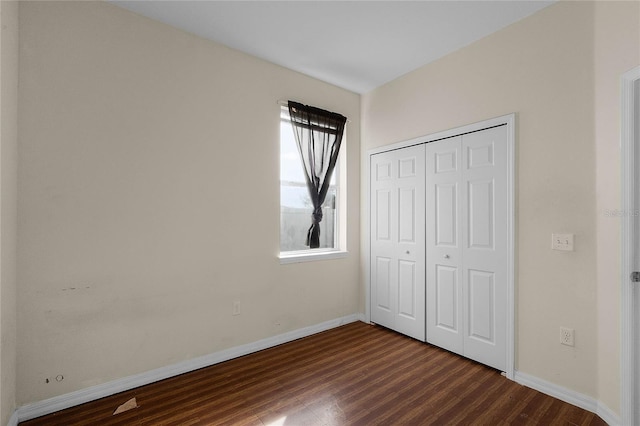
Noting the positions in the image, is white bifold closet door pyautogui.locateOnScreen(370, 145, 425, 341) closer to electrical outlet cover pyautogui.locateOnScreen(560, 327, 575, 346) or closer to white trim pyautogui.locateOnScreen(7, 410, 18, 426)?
electrical outlet cover pyautogui.locateOnScreen(560, 327, 575, 346)

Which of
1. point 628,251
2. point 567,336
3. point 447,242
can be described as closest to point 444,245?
→ point 447,242

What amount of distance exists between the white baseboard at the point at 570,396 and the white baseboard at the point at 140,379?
2.00 metres

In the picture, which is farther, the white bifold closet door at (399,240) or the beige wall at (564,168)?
the white bifold closet door at (399,240)

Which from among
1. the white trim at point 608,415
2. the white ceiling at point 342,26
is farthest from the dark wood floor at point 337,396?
the white ceiling at point 342,26

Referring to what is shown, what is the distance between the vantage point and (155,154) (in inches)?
95.6

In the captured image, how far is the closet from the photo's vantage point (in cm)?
253

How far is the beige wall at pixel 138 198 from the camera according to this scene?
6.55 feet

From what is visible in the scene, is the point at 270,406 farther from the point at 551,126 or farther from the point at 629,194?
the point at 551,126

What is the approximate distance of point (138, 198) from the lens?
92.6 inches

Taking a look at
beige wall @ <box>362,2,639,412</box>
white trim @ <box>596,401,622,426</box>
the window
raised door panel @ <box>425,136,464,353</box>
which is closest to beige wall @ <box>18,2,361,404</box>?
the window

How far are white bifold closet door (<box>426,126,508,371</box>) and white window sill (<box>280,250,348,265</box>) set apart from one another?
3.47 feet

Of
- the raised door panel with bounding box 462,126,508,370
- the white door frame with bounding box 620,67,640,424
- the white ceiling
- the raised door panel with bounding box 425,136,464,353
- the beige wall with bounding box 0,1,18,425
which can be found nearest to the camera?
the beige wall with bounding box 0,1,18,425

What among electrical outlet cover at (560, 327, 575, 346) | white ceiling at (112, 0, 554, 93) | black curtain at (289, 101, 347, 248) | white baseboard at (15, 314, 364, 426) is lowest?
white baseboard at (15, 314, 364, 426)

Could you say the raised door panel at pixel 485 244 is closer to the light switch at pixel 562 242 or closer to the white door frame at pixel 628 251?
the light switch at pixel 562 242
